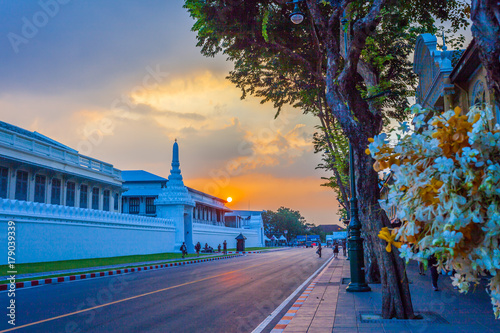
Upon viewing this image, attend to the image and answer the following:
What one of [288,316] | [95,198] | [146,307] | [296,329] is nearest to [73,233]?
[95,198]

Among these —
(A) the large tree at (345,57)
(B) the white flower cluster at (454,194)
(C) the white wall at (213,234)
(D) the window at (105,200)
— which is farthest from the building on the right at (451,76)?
(C) the white wall at (213,234)

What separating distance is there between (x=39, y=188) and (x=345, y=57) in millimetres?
32180

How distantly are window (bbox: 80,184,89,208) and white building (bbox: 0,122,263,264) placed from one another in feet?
0.30

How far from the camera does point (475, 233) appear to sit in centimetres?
254

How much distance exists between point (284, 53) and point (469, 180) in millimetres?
14171

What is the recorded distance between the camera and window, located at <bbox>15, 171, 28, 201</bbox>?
3262 centimetres

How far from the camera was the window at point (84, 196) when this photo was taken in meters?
40.8

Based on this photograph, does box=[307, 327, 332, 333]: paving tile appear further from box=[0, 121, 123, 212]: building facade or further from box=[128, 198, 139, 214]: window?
box=[128, 198, 139, 214]: window

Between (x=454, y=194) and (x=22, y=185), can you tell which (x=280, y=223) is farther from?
(x=454, y=194)

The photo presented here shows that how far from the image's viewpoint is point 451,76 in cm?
1338

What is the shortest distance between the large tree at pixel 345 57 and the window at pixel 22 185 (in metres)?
20.8

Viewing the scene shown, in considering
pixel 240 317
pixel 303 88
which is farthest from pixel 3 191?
pixel 240 317

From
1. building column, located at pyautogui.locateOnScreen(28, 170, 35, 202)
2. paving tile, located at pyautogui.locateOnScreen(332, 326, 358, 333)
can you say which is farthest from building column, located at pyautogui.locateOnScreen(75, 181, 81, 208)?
paving tile, located at pyautogui.locateOnScreen(332, 326, 358, 333)

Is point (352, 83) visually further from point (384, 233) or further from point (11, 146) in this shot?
point (11, 146)
